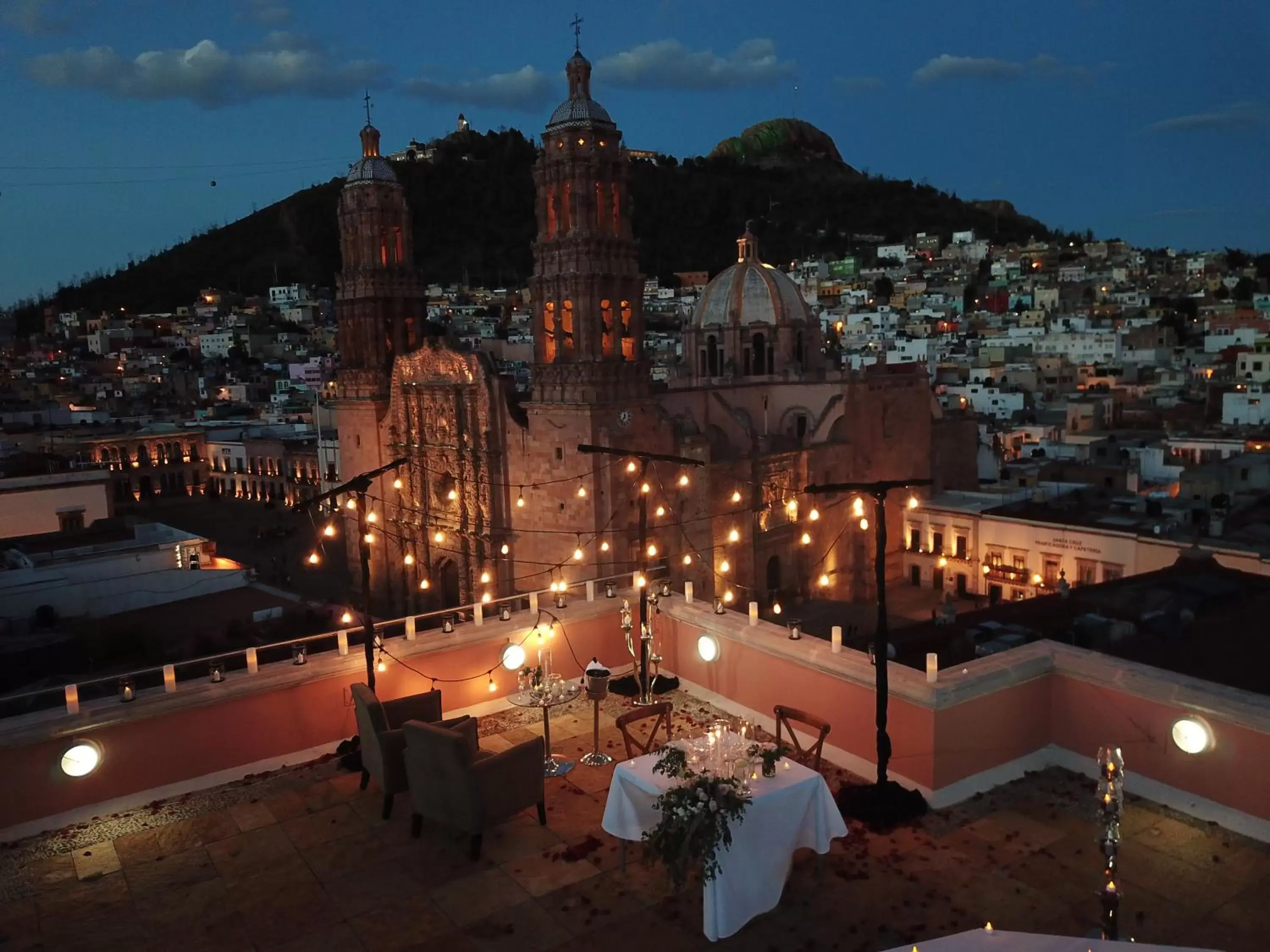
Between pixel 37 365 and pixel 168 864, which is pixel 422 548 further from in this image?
pixel 37 365

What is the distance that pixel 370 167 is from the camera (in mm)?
28453

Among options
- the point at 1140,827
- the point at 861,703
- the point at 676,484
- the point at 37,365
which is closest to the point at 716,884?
the point at 861,703

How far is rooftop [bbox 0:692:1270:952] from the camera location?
6312mm

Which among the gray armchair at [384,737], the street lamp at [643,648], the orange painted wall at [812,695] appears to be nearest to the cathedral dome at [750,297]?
the street lamp at [643,648]

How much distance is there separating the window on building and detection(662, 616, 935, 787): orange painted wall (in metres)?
24.4

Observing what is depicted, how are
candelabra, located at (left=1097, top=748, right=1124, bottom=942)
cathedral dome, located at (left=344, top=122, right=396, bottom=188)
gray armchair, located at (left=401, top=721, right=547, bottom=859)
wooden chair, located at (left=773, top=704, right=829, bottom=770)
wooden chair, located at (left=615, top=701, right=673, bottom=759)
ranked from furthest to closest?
cathedral dome, located at (left=344, top=122, right=396, bottom=188)
wooden chair, located at (left=615, top=701, right=673, bottom=759)
wooden chair, located at (left=773, top=704, right=829, bottom=770)
gray armchair, located at (left=401, top=721, right=547, bottom=859)
candelabra, located at (left=1097, top=748, right=1124, bottom=942)

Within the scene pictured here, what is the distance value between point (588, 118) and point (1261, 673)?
17.8 meters

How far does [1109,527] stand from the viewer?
2466 cm

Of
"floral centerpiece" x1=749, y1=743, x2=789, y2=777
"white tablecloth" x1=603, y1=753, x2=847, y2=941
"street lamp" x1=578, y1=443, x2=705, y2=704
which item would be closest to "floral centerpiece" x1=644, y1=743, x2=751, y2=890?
"white tablecloth" x1=603, y1=753, x2=847, y2=941

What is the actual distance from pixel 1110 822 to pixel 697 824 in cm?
256

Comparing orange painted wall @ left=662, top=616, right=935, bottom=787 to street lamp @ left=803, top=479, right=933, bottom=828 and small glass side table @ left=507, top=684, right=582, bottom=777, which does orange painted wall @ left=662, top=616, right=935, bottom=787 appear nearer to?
street lamp @ left=803, top=479, right=933, bottom=828

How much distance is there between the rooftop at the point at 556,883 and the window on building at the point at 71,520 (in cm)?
2413

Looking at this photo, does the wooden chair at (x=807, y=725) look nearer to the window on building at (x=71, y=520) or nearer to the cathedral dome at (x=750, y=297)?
the cathedral dome at (x=750, y=297)

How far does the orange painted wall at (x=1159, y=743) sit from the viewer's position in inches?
285
